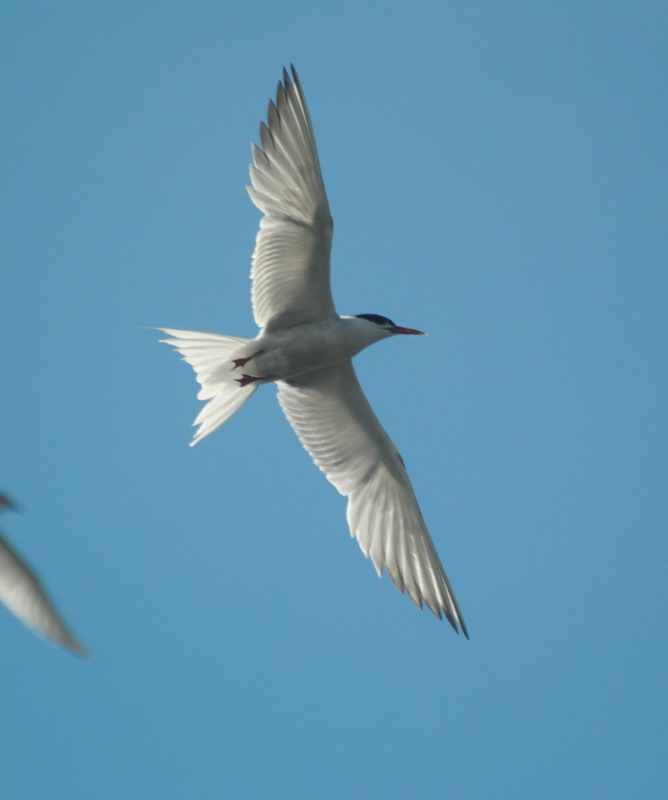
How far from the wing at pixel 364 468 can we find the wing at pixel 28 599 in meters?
2.68

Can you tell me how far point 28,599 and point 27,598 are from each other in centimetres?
1

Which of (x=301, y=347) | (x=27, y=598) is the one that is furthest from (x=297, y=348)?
(x=27, y=598)

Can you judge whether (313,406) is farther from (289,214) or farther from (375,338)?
(289,214)

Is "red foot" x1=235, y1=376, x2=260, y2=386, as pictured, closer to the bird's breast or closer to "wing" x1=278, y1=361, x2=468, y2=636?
the bird's breast

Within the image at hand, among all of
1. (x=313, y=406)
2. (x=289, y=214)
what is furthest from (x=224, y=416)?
(x=289, y=214)

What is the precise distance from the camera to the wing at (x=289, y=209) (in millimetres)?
7293

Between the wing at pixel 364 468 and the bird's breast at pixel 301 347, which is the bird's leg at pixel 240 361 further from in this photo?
the wing at pixel 364 468

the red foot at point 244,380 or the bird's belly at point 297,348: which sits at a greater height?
the bird's belly at point 297,348

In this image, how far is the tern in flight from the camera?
7.34 m

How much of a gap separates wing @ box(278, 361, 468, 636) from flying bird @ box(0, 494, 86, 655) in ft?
8.79

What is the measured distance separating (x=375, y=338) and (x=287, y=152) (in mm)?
1567

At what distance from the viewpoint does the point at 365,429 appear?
8578 mm

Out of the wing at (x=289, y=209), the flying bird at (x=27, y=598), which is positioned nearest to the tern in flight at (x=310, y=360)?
the wing at (x=289, y=209)

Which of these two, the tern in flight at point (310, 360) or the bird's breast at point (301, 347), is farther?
the bird's breast at point (301, 347)
